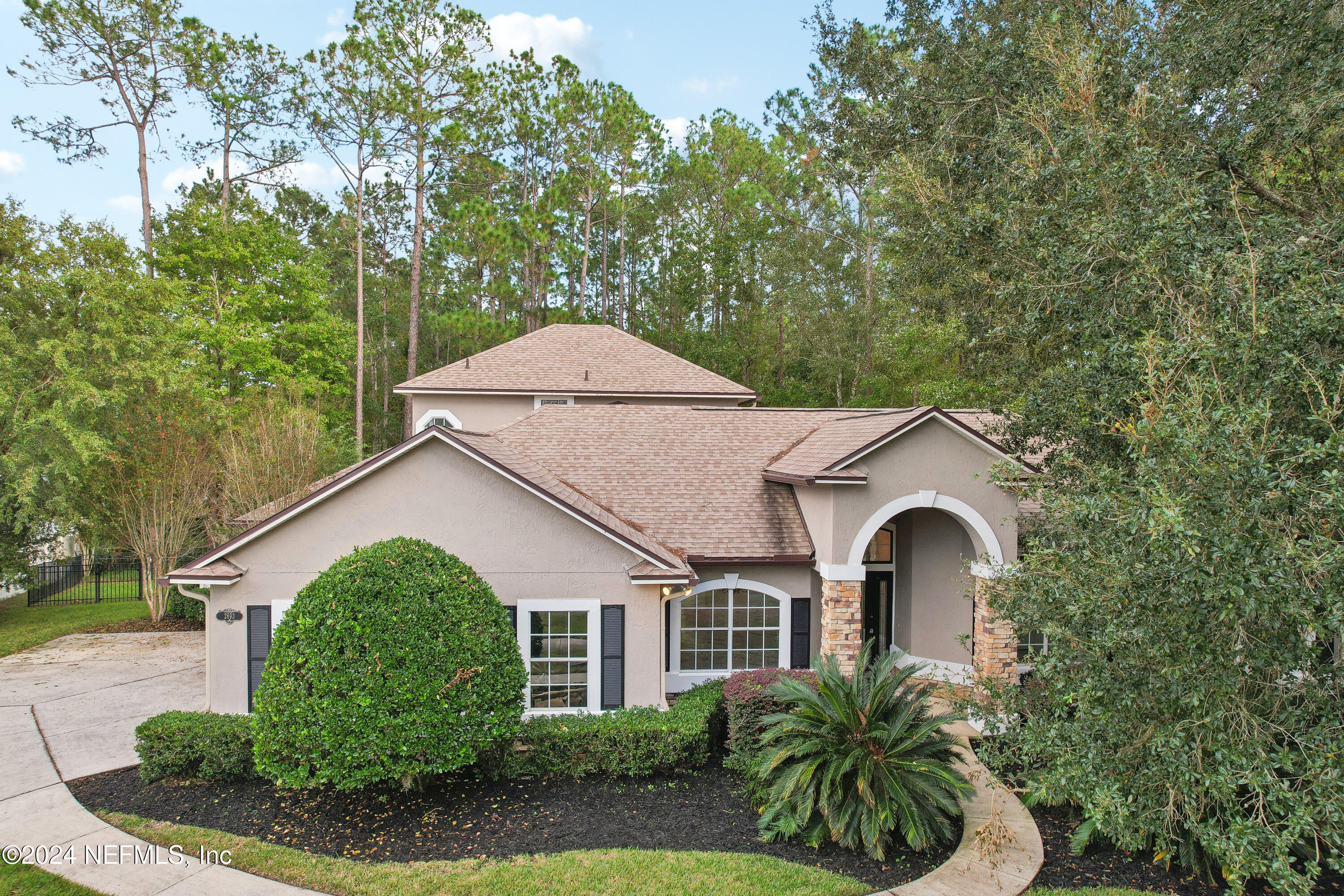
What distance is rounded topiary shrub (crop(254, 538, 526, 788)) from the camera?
7.65 meters

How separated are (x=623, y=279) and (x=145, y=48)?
21054 mm

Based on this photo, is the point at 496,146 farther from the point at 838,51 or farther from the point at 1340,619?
the point at 1340,619

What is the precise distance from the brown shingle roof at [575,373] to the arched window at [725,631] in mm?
8551

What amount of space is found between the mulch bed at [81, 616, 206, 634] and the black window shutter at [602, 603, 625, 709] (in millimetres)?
12456

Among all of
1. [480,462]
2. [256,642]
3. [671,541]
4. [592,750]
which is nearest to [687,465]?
[671,541]

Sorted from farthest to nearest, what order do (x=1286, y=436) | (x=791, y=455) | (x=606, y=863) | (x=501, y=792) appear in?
(x=791, y=455) < (x=501, y=792) < (x=606, y=863) < (x=1286, y=436)

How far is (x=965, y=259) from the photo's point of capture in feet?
33.9

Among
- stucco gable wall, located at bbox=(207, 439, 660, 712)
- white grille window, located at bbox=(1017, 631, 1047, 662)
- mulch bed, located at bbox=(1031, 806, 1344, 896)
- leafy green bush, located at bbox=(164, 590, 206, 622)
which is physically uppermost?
stucco gable wall, located at bbox=(207, 439, 660, 712)

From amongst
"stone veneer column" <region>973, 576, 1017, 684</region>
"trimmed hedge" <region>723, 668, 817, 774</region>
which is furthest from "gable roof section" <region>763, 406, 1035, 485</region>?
"trimmed hedge" <region>723, 668, 817, 774</region>

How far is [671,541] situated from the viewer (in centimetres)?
1203

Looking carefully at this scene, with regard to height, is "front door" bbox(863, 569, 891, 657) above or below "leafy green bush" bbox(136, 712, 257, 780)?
above

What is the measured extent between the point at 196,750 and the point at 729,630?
7.75 meters

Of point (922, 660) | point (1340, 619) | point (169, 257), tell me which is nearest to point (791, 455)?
point (922, 660)

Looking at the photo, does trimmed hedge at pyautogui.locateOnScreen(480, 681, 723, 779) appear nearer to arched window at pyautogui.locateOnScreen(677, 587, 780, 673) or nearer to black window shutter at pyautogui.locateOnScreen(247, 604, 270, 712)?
arched window at pyautogui.locateOnScreen(677, 587, 780, 673)
